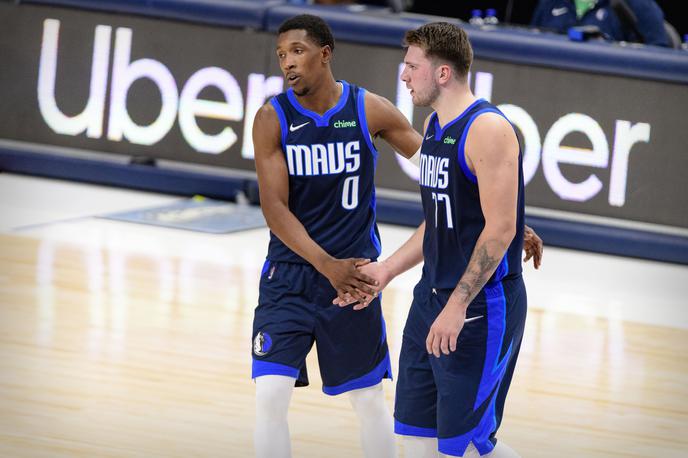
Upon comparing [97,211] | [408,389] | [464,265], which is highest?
[464,265]

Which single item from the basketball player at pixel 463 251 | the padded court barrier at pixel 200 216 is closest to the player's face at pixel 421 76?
the basketball player at pixel 463 251

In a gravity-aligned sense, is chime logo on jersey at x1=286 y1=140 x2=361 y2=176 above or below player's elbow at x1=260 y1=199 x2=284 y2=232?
above

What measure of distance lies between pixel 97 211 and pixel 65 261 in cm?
160

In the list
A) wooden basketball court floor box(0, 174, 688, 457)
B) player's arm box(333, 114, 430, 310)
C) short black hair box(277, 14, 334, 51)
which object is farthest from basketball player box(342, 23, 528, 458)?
wooden basketball court floor box(0, 174, 688, 457)

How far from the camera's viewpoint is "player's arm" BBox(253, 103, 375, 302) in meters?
4.30

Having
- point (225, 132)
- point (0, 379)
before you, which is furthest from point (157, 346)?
point (225, 132)

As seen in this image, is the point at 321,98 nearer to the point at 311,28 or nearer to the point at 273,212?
the point at 311,28

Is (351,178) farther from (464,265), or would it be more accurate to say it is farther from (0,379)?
(0,379)

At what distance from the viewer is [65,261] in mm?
7988

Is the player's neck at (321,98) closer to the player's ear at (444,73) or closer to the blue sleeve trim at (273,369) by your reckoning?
the player's ear at (444,73)

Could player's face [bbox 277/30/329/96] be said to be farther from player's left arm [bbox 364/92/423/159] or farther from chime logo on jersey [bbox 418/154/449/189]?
chime logo on jersey [bbox 418/154/449/189]

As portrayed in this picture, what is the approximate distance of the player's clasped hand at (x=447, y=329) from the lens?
380 centimetres

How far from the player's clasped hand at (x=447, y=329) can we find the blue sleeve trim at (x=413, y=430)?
15.0 inches

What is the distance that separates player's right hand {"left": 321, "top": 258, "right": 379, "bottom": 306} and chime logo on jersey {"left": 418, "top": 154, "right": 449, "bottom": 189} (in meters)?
0.42
